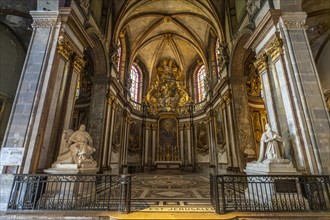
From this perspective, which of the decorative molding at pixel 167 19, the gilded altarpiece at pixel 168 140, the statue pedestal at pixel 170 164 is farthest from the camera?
the gilded altarpiece at pixel 168 140

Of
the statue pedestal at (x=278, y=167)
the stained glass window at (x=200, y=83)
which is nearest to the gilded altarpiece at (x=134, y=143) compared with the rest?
the stained glass window at (x=200, y=83)

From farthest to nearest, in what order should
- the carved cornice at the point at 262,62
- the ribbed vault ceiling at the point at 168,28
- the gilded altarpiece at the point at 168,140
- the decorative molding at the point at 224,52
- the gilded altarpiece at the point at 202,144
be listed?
the gilded altarpiece at the point at 168,140, the gilded altarpiece at the point at 202,144, the ribbed vault ceiling at the point at 168,28, the decorative molding at the point at 224,52, the carved cornice at the point at 262,62

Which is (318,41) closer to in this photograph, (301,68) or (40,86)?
(301,68)

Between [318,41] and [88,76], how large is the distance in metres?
13.0

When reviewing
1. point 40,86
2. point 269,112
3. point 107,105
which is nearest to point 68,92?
point 40,86

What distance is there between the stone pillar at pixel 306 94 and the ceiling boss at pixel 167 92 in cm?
1202

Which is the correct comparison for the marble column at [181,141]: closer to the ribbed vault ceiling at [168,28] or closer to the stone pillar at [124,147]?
the stone pillar at [124,147]

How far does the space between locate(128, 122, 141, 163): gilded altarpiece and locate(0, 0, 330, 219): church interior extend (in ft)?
0.29

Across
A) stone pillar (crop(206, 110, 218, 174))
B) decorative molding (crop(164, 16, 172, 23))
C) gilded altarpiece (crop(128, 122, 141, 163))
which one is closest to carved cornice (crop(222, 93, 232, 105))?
stone pillar (crop(206, 110, 218, 174))

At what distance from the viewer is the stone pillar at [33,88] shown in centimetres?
Result: 441

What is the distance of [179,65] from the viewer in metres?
18.3

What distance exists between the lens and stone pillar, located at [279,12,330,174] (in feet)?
14.1

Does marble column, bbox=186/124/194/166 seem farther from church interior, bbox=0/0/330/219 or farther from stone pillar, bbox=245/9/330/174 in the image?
stone pillar, bbox=245/9/330/174

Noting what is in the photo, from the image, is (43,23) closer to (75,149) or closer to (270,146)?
(75,149)
